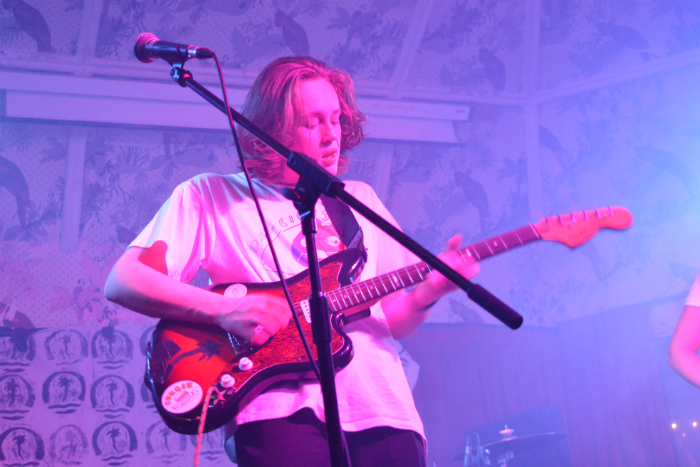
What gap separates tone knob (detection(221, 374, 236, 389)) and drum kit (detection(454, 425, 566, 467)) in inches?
88.4

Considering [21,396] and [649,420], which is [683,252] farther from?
[21,396]

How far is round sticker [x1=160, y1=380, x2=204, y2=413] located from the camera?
119 cm

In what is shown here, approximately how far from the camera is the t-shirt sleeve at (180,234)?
4.60ft

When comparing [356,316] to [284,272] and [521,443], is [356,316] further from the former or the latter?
[521,443]

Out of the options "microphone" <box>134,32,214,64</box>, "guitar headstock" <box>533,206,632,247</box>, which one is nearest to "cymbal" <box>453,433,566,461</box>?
"guitar headstock" <box>533,206,632,247</box>

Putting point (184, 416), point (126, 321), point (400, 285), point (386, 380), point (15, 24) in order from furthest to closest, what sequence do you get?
point (126, 321), point (15, 24), point (400, 285), point (386, 380), point (184, 416)

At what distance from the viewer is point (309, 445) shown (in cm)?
114

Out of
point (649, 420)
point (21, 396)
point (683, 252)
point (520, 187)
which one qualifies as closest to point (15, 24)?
point (21, 396)

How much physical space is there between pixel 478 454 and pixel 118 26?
299cm

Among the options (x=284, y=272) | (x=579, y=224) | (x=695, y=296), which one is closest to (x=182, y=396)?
(x=284, y=272)

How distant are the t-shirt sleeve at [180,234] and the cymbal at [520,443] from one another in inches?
88.1

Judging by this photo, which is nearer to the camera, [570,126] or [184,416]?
[184,416]

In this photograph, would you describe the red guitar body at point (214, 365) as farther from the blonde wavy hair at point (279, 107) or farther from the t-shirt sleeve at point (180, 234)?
the blonde wavy hair at point (279, 107)

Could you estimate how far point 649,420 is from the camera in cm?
342
